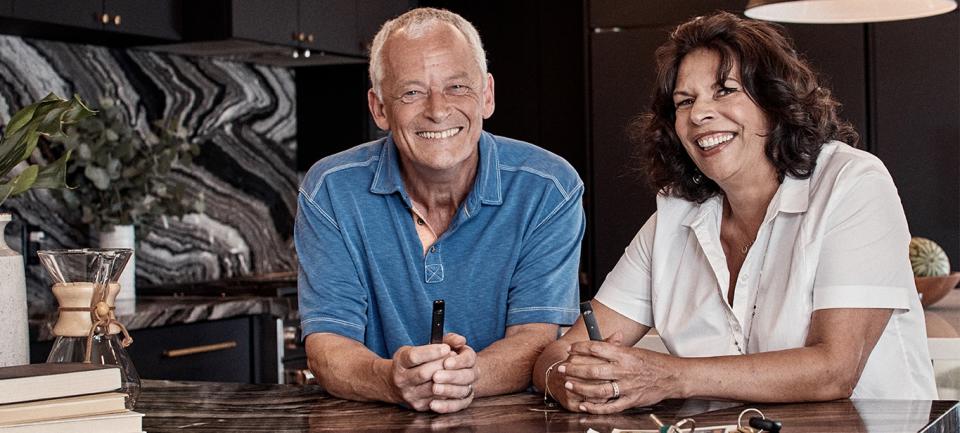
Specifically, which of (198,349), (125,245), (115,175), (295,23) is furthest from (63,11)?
(198,349)

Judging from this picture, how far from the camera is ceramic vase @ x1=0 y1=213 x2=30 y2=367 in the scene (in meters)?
1.55

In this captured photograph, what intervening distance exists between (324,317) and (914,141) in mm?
3229

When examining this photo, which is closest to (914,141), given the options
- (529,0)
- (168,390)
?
(529,0)

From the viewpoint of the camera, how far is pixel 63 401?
4.31 feet

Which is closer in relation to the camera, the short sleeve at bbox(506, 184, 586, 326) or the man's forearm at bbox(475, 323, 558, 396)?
the man's forearm at bbox(475, 323, 558, 396)

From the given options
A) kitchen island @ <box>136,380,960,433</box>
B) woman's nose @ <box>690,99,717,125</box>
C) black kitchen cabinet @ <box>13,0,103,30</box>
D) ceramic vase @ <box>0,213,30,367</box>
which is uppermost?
black kitchen cabinet @ <box>13,0,103,30</box>

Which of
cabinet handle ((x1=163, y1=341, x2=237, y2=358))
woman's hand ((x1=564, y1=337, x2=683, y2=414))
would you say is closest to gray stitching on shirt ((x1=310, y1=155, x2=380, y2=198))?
woman's hand ((x1=564, y1=337, x2=683, y2=414))

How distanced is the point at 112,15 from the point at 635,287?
8.32 feet

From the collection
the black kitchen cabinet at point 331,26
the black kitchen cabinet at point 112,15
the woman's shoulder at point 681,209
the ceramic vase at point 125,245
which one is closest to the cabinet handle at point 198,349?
the ceramic vase at point 125,245

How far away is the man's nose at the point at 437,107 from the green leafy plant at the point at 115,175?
205 cm

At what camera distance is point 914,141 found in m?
4.52

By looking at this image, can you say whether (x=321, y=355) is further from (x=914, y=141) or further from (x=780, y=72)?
(x=914, y=141)

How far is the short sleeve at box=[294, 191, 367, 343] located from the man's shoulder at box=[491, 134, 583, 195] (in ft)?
1.10

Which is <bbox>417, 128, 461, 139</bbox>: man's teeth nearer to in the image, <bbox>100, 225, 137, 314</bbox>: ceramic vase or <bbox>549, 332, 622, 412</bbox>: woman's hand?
<bbox>549, 332, 622, 412</bbox>: woman's hand
